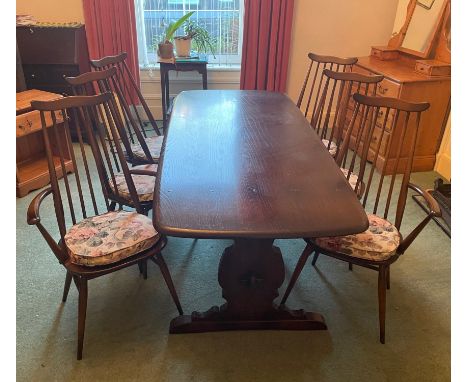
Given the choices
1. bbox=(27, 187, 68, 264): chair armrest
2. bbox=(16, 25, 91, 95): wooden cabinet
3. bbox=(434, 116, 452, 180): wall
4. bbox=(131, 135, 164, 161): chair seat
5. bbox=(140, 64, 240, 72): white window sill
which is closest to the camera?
bbox=(27, 187, 68, 264): chair armrest

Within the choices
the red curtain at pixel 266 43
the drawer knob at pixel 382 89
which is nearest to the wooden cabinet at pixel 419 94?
A: the drawer knob at pixel 382 89

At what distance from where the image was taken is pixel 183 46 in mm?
3424

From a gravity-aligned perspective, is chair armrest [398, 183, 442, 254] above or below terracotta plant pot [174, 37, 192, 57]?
below

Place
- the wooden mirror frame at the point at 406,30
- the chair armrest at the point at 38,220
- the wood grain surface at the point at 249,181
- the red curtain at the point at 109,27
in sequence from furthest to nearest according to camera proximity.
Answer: the red curtain at the point at 109,27 → the wooden mirror frame at the point at 406,30 → the chair armrest at the point at 38,220 → the wood grain surface at the point at 249,181

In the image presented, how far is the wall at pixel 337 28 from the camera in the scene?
3590 mm

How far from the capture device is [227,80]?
3.89m

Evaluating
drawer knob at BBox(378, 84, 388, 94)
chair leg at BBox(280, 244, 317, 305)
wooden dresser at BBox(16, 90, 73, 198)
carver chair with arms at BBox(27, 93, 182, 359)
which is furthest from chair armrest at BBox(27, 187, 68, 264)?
drawer knob at BBox(378, 84, 388, 94)

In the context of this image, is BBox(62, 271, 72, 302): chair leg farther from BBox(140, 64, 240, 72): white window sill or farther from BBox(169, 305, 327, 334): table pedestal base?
BBox(140, 64, 240, 72): white window sill

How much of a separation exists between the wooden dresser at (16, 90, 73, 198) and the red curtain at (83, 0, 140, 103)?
806 millimetres

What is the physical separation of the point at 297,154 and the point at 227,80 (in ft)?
8.00

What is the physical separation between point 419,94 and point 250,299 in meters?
2.08

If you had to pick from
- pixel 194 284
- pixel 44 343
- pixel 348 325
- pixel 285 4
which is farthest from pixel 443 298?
pixel 285 4

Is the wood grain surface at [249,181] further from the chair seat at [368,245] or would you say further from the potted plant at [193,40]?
the potted plant at [193,40]

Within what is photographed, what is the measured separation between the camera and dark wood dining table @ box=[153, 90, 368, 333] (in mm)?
1206
